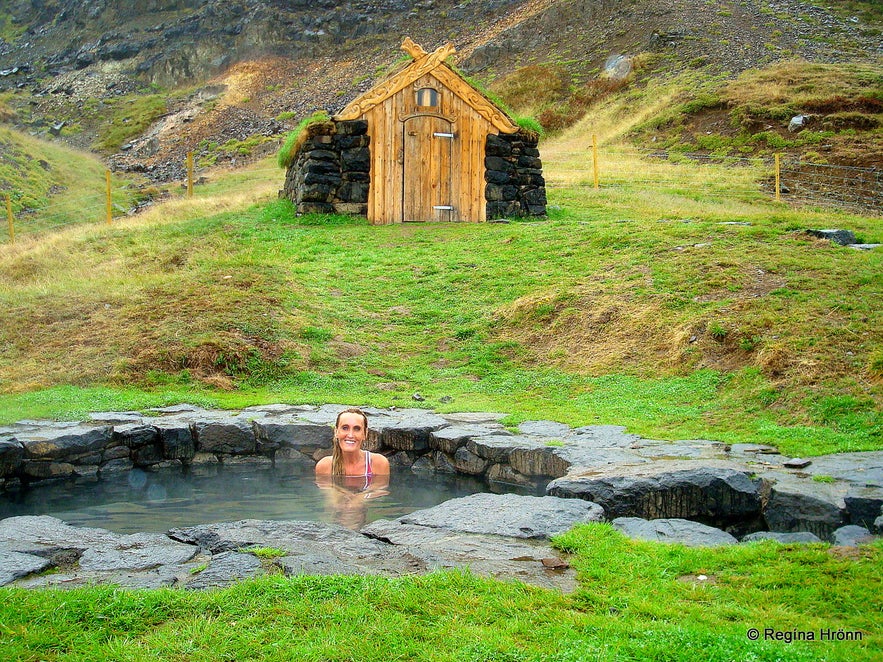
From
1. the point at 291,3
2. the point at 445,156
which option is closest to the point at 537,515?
the point at 445,156

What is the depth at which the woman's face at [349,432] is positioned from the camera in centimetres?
741

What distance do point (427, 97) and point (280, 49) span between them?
42.6 meters

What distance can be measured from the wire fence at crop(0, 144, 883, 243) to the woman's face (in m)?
16.8

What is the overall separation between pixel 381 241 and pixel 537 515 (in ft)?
42.9

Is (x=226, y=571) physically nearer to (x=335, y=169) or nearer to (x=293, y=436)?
(x=293, y=436)

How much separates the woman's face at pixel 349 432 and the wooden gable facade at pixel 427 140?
13.0m

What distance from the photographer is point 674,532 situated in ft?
16.9

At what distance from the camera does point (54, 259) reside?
18.2 meters

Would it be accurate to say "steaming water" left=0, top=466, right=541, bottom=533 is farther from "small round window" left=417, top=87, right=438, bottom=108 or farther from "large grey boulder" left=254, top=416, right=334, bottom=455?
"small round window" left=417, top=87, right=438, bottom=108

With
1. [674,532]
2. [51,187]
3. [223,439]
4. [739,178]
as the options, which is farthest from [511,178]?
[51,187]

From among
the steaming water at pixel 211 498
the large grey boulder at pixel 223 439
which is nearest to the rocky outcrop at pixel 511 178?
the large grey boulder at pixel 223 439

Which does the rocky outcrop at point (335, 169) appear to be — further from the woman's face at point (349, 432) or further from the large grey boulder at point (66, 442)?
the woman's face at point (349, 432)

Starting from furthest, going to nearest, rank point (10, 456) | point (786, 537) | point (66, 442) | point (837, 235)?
point (837, 235), point (66, 442), point (10, 456), point (786, 537)

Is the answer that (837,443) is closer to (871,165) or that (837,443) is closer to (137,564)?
(137,564)
